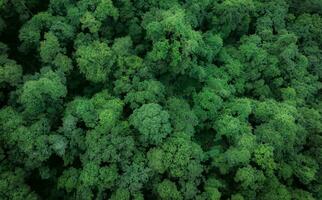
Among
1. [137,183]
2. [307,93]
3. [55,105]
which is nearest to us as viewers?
[137,183]

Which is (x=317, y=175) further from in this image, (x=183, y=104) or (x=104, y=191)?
(x=104, y=191)

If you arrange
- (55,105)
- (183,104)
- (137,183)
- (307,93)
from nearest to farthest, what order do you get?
(137,183), (55,105), (183,104), (307,93)

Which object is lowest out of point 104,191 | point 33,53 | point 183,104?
point 104,191

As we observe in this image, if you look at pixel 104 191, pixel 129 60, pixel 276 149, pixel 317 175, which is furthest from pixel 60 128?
pixel 317 175

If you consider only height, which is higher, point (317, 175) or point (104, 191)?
point (104, 191)

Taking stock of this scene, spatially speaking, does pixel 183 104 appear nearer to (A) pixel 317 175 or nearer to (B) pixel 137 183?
(B) pixel 137 183

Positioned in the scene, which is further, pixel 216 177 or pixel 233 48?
pixel 233 48
